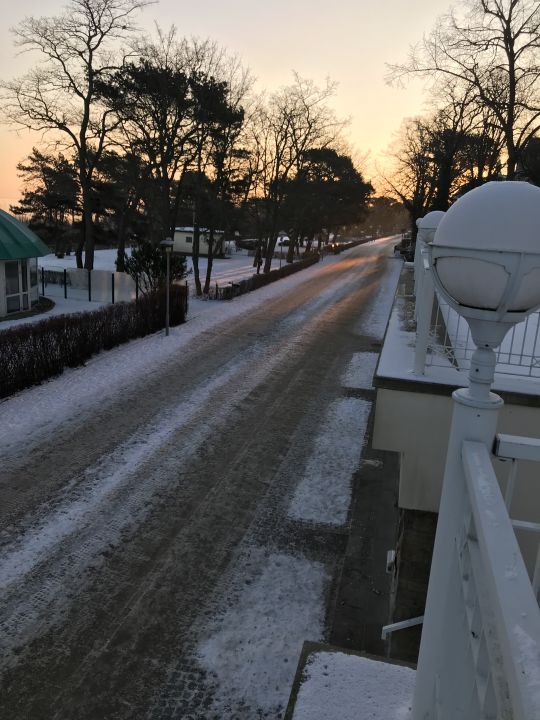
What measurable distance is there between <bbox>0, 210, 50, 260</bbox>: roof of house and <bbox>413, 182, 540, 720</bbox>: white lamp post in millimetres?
20854

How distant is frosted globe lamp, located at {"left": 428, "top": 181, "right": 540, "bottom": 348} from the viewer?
199 cm

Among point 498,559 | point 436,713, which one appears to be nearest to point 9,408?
point 436,713

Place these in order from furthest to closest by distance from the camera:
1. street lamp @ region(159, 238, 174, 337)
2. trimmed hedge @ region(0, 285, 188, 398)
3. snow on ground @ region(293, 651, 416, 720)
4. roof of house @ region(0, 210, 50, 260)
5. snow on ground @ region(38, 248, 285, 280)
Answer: snow on ground @ region(38, 248, 285, 280) < roof of house @ region(0, 210, 50, 260) < street lamp @ region(159, 238, 174, 337) < trimmed hedge @ region(0, 285, 188, 398) < snow on ground @ region(293, 651, 416, 720)

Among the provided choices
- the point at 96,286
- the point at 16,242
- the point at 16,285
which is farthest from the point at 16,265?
the point at 96,286

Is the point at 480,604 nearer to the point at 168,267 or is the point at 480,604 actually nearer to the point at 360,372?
the point at 360,372

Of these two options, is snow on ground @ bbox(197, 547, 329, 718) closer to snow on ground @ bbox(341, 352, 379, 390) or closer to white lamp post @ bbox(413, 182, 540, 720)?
white lamp post @ bbox(413, 182, 540, 720)

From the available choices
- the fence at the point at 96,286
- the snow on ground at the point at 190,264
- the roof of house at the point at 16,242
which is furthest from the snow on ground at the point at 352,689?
the snow on ground at the point at 190,264

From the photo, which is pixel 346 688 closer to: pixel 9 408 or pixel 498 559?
pixel 498 559

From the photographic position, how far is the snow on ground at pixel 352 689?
321cm

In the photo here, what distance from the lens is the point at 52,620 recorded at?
5.36m

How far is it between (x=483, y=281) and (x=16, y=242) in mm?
22286

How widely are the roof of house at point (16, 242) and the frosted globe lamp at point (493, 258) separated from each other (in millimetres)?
20854

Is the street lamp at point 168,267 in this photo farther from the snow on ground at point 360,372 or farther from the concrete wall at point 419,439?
the concrete wall at point 419,439

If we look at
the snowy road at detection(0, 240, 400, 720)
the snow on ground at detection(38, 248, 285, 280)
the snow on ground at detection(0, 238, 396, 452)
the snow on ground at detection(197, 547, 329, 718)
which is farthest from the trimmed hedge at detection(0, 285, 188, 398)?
the snow on ground at detection(38, 248, 285, 280)
